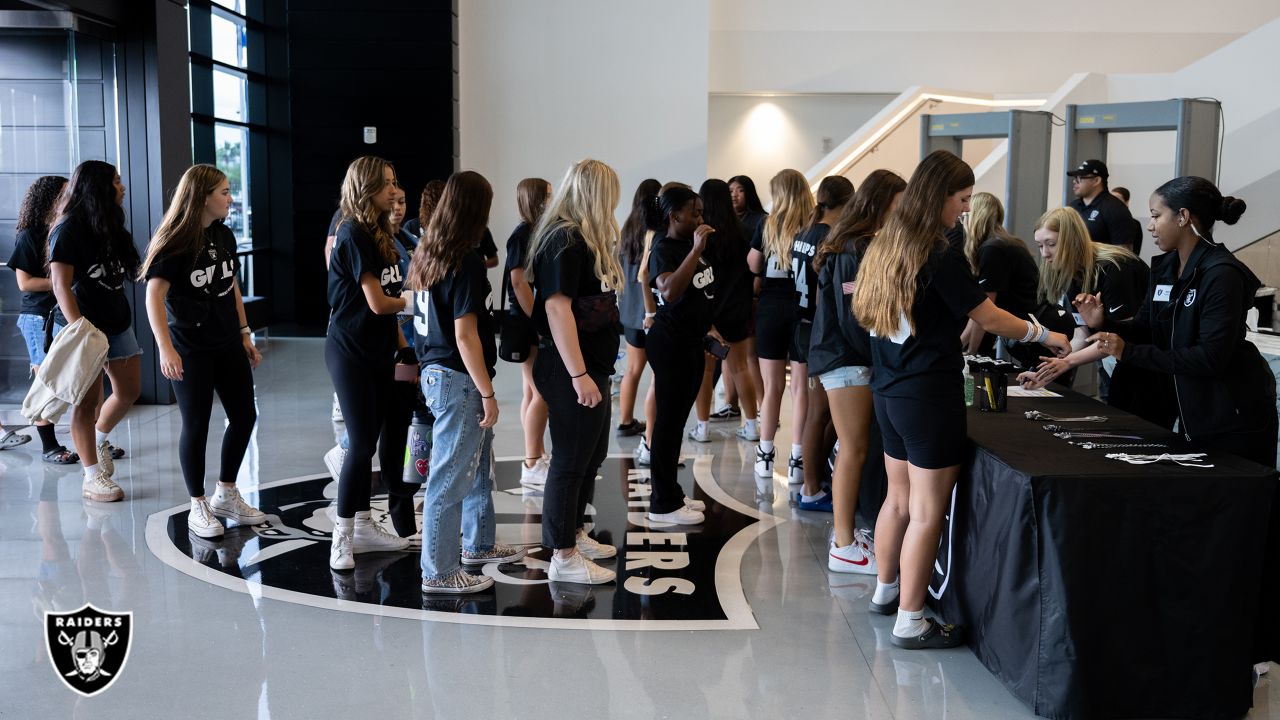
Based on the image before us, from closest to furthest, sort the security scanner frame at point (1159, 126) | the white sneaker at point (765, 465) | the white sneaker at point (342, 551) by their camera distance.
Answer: the white sneaker at point (342, 551)
the white sneaker at point (765, 465)
the security scanner frame at point (1159, 126)

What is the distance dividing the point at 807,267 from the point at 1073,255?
116cm

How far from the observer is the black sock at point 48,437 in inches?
226

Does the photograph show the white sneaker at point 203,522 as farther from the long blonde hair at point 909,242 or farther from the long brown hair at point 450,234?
the long blonde hair at point 909,242

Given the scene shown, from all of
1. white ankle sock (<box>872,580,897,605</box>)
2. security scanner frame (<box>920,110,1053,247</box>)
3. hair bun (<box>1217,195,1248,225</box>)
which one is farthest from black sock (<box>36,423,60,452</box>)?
security scanner frame (<box>920,110,1053,247</box>)

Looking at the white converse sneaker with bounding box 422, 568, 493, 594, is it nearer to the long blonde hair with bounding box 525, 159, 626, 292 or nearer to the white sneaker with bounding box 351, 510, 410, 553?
the white sneaker with bounding box 351, 510, 410, 553

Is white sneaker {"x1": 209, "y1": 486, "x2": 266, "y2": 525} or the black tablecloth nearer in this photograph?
the black tablecloth

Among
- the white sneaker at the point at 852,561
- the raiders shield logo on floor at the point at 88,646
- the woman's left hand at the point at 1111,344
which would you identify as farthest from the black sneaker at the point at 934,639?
the raiders shield logo on floor at the point at 88,646

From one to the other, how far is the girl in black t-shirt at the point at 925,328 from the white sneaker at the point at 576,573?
3.80 feet

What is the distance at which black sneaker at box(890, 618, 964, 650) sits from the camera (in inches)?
133

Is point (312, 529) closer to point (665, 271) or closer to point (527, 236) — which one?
point (527, 236)

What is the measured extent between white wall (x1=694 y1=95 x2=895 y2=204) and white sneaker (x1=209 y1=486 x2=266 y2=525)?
10034mm

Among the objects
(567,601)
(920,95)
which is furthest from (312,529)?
(920,95)

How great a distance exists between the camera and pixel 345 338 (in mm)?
3943

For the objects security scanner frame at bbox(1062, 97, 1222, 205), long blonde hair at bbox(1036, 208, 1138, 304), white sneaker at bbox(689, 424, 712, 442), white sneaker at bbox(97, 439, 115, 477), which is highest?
security scanner frame at bbox(1062, 97, 1222, 205)
